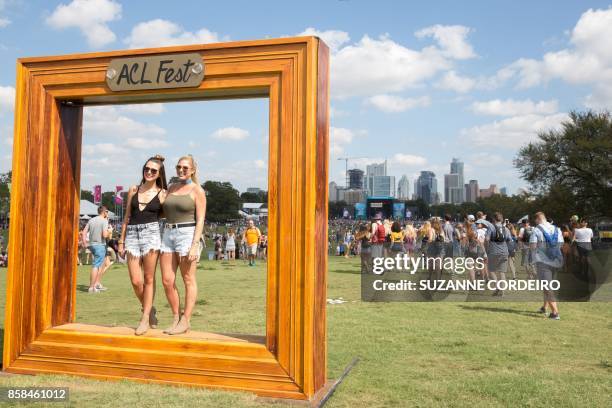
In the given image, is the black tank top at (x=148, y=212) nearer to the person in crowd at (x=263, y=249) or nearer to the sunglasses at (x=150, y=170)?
the sunglasses at (x=150, y=170)

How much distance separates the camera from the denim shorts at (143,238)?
523 cm

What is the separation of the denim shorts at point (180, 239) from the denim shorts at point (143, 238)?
180 millimetres

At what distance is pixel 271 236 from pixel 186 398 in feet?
4.90

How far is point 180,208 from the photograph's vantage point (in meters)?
5.05

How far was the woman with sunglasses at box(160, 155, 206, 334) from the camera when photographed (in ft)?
16.6

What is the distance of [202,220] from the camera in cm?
507

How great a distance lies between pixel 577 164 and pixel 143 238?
37388mm

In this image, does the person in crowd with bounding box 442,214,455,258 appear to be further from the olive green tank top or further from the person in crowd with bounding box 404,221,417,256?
the olive green tank top

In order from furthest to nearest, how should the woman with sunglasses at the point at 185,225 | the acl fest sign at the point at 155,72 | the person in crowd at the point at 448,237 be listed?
the person in crowd at the point at 448,237 → the woman with sunglasses at the point at 185,225 → the acl fest sign at the point at 155,72

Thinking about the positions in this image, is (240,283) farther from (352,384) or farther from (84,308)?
(352,384)

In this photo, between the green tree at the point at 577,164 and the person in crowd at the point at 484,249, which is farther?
the green tree at the point at 577,164

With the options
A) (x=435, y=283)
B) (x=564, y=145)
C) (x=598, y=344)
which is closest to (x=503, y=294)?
(x=435, y=283)

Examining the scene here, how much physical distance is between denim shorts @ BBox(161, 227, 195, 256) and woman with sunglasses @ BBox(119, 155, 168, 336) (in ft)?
0.66

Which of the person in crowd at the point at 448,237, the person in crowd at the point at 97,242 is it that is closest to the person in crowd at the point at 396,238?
the person in crowd at the point at 448,237
